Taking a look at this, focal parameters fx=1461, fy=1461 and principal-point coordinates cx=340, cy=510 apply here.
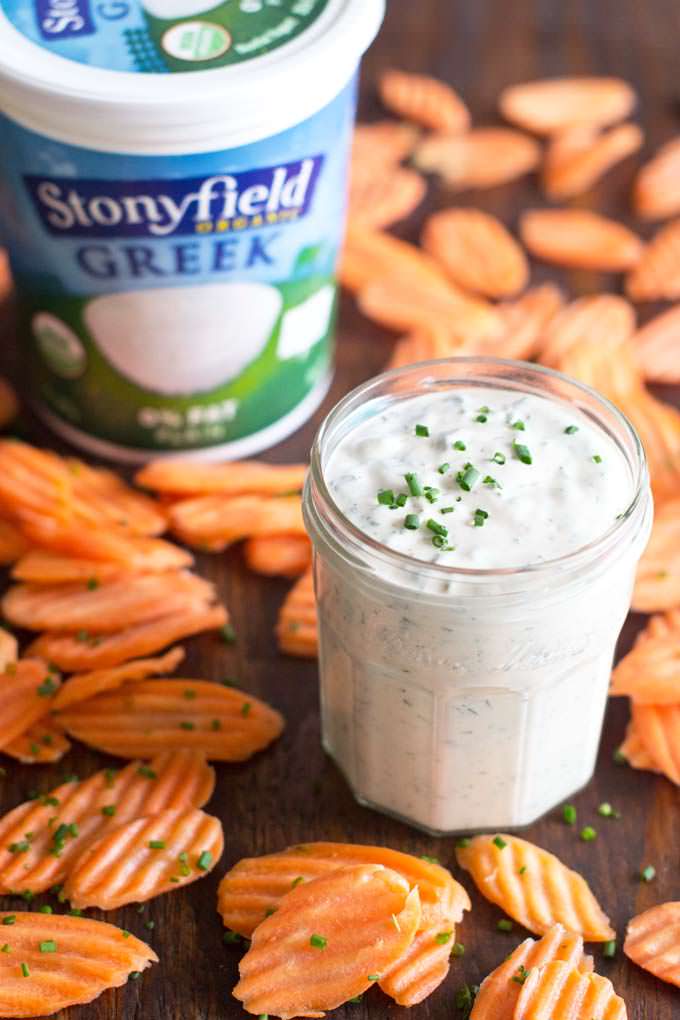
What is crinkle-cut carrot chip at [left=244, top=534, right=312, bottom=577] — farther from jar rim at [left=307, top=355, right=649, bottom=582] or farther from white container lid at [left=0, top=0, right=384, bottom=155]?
white container lid at [left=0, top=0, right=384, bottom=155]

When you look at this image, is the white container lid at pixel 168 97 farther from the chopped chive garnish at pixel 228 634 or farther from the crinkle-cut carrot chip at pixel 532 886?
the crinkle-cut carrot chip at pixel 532 886

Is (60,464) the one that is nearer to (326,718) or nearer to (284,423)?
(284,423)

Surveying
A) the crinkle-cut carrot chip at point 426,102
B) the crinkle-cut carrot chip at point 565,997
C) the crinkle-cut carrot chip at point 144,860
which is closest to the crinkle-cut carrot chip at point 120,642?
the crinkle-cut carrot chip at point 144,860

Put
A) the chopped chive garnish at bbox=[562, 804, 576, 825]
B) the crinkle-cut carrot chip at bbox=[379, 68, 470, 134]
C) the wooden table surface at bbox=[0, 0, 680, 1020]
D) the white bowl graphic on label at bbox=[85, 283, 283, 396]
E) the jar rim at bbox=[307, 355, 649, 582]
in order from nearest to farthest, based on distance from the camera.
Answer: the jar rim at bbox=[307, 355, 649, 582] < the wooden table surface at bbox=[0, 0, 680, 1020] < the chopped chive garnish at bbox=[562, 804, 576, 825] < the white bowl graphic on label at bbox=[85, 283, 283, 396] < the crinkle-cut carrot chip at bbox=[379, 68, 470, 134]

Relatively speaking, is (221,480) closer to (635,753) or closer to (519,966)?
(635,753)

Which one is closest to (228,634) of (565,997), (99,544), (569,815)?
(99,544)

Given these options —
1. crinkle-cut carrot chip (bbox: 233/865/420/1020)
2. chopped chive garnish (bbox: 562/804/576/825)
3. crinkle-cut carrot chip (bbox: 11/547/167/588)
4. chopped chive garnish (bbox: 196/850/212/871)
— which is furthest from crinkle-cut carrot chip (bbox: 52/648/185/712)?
chopped chive garnish (bbox: 562/804/576/825)

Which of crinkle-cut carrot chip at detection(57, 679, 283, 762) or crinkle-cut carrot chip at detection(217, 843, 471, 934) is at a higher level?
crinkle-cut carrot chip at detection(217, 843, 471, 934)
